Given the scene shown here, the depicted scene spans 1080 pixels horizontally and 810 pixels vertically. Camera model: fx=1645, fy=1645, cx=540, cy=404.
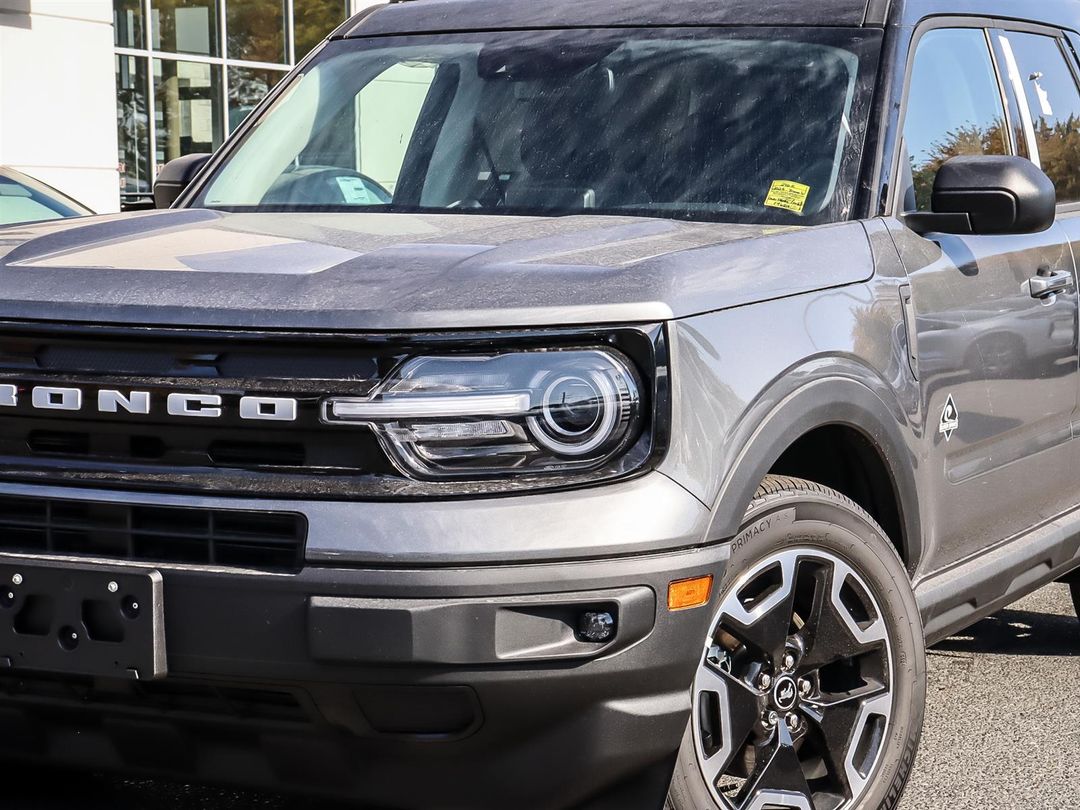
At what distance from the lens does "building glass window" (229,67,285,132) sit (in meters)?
19.2

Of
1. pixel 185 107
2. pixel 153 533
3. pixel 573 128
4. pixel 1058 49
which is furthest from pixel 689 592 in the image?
pixel 185 107

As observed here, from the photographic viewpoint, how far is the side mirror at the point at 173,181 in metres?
4.49

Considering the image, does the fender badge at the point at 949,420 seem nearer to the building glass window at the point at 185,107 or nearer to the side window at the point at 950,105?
the side window at the point at 950,105

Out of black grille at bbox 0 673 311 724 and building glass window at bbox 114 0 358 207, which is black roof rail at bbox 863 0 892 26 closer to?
black grille at bbox 0 673 311 724

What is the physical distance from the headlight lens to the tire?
15.4 inches

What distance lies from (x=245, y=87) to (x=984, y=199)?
1673cm

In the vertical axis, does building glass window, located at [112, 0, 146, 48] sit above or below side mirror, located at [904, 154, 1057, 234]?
above

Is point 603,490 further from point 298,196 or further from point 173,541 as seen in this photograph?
point 298,196

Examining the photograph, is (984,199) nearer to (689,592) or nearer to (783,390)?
(783,390)

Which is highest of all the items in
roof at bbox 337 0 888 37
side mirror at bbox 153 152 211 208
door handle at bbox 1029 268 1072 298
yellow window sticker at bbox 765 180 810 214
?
roof at bbox 337 0 888 37

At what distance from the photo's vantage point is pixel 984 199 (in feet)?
12.0

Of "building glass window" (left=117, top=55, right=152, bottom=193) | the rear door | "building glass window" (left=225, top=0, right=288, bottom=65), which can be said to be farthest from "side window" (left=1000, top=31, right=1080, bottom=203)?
"building glass window" (left=225, top=0, right=288, bottom=65)

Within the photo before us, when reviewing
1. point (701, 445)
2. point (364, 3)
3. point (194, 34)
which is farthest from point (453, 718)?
point (364, 3)

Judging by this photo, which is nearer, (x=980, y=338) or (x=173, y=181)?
(x=980, y=338)
